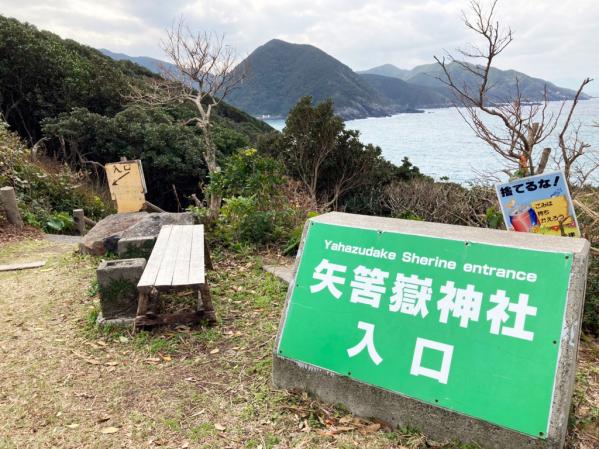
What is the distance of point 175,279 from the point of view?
3.36 metres

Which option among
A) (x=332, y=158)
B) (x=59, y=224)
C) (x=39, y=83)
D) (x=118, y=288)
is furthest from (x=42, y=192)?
(x=332, y=158)

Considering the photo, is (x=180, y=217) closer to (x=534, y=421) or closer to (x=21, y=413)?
(x=21, y=413)

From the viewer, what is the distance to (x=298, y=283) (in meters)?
2.72

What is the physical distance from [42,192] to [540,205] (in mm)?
10060

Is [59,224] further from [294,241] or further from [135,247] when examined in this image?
[294,241]

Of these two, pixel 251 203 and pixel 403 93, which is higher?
pixel 403 93

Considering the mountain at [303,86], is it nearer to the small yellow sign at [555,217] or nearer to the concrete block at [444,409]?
the small yellow sign at [555,217]

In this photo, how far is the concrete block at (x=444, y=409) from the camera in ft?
6.42

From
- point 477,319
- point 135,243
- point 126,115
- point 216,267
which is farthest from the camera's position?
point 126,115

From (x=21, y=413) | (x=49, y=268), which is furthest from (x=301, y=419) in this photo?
(x=49, y=268)

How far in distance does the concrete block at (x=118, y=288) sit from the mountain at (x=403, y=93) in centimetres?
11610

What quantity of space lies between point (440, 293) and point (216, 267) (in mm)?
3315

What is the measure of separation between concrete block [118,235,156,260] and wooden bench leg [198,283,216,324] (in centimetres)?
134

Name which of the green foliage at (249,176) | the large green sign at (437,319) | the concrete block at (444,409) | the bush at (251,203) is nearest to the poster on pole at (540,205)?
the concrete block at (444,409)
